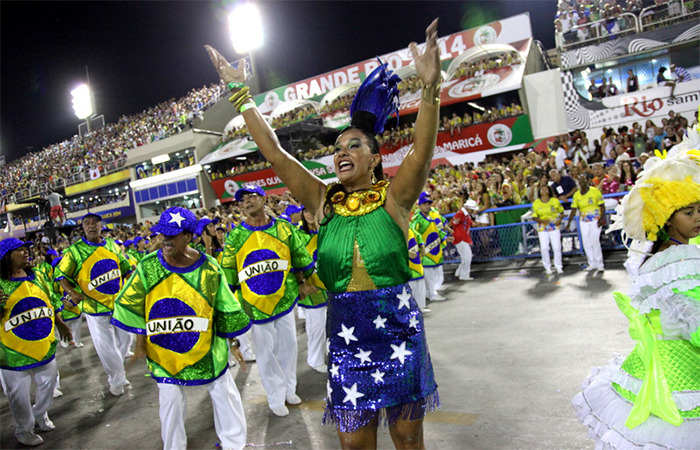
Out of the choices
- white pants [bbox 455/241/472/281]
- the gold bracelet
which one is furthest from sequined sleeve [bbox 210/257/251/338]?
white pants [bbox 455/241/472/281]

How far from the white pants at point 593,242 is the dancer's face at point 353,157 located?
7818 millimetres

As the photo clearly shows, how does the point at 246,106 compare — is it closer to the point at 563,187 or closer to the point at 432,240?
the point at 432,240

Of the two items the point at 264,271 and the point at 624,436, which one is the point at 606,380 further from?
the point at 264,271

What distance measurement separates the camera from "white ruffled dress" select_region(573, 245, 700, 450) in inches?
83.6

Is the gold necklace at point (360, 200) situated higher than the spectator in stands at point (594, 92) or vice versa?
the spectator in stands at point (594, 92)

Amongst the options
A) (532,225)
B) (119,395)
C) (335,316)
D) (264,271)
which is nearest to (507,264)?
(532,225)

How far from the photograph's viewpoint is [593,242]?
8.79 metres

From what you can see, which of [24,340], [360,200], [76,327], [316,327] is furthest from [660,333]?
[76,327]

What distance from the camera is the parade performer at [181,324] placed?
11.2 feet

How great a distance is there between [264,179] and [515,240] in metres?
19.2

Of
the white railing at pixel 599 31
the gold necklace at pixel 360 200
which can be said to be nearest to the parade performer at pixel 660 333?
the gold necklace at pixel 360 200

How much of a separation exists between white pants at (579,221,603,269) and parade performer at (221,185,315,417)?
629 cm

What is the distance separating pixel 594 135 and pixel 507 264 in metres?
9.03

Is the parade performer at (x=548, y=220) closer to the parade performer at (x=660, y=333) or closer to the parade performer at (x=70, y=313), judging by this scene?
the parade performer at (x=660, y=333)
